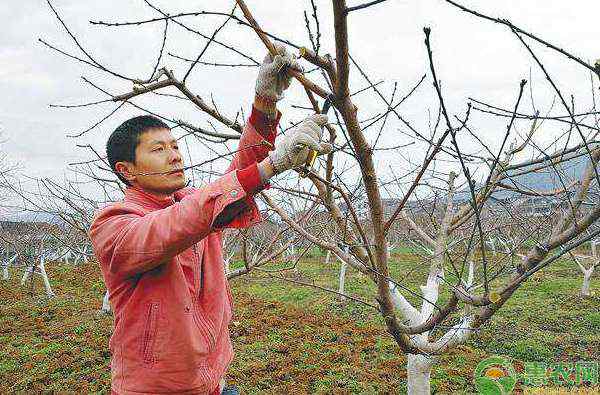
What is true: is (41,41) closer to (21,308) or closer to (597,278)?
(21,308)

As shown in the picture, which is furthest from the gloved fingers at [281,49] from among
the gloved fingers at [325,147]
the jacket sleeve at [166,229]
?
the jacket sleeve at [166,229]

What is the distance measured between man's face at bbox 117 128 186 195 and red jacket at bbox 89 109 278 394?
0.05 m

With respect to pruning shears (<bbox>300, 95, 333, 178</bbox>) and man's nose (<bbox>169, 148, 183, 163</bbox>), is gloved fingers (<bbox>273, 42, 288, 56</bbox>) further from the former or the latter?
man's nose (<bbox>169, 148, 183, 163</bbox>)

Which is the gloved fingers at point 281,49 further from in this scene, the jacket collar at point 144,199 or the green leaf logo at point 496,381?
the green leaf logo at point 496,381

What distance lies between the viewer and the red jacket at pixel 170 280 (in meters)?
1.27

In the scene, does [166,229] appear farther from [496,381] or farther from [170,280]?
[496,381]

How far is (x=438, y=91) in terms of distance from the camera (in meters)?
0.90

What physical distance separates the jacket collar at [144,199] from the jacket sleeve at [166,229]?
0.25m

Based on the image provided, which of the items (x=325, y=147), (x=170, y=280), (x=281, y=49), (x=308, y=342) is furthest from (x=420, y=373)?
(x=308, y=342)

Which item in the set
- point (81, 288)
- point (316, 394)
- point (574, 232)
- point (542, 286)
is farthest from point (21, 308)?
point (542, 286)

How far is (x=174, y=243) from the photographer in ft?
4.15

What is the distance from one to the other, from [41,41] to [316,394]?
6044 mm

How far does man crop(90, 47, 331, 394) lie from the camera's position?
4.18 ft

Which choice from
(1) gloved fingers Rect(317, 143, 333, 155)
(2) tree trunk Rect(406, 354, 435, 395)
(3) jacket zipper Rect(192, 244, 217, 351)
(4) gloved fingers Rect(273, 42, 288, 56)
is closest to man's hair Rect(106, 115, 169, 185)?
(3) jacket zipper Rect(192, 244, 217, 351)
